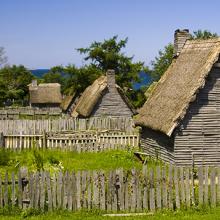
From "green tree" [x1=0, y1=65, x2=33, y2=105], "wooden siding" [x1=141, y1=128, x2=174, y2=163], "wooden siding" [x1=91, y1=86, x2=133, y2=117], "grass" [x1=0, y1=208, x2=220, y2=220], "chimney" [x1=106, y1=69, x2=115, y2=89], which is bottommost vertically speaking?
"grass" [x1=0, y1=208, x2=220, y2=220]

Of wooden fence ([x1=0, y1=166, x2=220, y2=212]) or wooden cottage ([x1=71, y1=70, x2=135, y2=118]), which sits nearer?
wooden fence ([x1=0, y1=166, x2=220, y2=212])

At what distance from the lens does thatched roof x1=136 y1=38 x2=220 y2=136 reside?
2023 cm

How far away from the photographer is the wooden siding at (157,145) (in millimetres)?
21516

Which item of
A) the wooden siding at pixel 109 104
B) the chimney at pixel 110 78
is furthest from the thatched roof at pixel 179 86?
the wooden siding at pixel 109 104

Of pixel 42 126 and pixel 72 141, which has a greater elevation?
pixel 42 126

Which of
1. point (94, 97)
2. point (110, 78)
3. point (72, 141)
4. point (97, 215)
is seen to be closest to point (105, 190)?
point (97, 215)

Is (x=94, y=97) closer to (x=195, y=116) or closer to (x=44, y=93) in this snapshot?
(x=195, y=116)

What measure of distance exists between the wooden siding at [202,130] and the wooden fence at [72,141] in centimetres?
681

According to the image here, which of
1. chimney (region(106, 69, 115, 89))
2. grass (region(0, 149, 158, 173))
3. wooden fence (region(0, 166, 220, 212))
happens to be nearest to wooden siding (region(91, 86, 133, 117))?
chimney (region(106, 69, 115, 89))

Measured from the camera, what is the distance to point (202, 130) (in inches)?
826

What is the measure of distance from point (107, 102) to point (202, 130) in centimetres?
1900

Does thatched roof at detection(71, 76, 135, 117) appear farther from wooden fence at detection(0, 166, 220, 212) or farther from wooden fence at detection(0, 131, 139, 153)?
wooden fence at detection(0, 166, 220, 212)

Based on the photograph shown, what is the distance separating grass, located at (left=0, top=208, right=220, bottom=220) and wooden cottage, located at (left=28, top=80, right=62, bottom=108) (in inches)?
2836

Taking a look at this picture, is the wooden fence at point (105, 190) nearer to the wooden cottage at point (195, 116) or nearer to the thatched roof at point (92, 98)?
the wooden cottage at point (195, 116)
